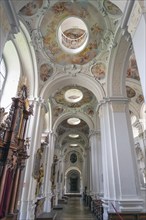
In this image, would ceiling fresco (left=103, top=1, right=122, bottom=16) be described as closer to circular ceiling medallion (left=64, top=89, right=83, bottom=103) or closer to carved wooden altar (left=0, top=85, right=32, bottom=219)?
carved wooden altar (left=0, top=85, right=32, bottom=219)

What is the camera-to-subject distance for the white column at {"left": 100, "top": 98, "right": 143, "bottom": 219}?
6.40 meters

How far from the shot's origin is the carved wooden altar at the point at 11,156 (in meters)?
5.06

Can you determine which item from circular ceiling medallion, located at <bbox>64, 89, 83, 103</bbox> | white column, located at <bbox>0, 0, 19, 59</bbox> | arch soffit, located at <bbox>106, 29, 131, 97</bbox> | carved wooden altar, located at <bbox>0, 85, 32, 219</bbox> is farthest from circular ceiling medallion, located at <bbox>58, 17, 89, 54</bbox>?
white column, located at <bbox>0, 0, 19, 59</bbox>

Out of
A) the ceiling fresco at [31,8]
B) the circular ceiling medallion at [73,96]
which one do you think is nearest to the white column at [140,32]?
the ceiling fresco at [31,8]

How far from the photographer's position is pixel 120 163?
698cm

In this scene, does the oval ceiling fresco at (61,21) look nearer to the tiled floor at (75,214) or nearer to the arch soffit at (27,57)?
the arch soffit at (27,57)

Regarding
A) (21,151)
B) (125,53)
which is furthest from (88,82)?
(21,151)

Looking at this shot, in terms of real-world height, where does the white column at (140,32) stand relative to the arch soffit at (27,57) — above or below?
below

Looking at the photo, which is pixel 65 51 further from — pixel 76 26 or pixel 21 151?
pixel 21 151

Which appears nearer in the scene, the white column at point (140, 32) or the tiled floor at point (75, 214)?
the white column at point (140, 32)

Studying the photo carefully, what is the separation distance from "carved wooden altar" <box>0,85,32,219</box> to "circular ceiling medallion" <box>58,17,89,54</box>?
4777 millimetres

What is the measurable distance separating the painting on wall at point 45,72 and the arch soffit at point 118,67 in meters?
3.49

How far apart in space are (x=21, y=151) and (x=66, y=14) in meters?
6.79

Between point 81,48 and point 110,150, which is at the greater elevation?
point 81,48
